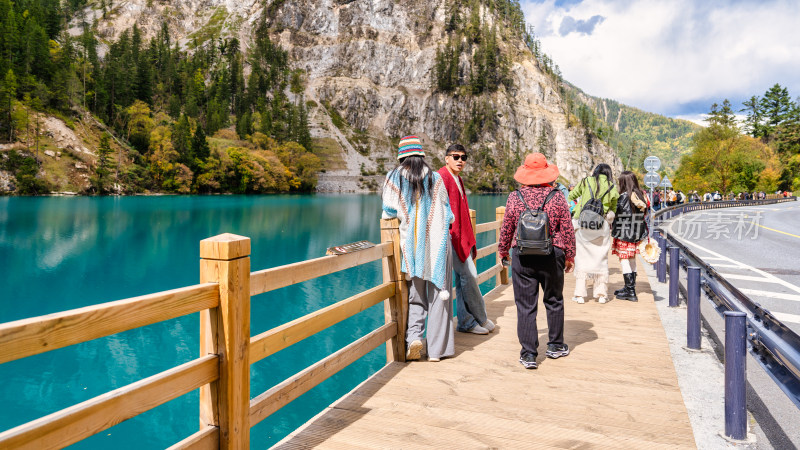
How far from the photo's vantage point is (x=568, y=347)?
5.33 m

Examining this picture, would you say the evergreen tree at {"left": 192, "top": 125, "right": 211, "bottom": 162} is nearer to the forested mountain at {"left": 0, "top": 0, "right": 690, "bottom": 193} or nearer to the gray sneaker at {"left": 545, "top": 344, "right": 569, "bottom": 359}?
the forested mountain at {"left": 0, "top": 0, "right": 690, "bottom": 193}

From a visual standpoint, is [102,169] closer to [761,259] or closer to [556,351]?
[761,259]

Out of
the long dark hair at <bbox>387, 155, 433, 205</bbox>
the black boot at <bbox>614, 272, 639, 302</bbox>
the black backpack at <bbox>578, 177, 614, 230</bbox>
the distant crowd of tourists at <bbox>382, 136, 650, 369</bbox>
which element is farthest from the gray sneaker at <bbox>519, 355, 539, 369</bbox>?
the black boot at <bbox>614, 272, 639, 302</bbox>

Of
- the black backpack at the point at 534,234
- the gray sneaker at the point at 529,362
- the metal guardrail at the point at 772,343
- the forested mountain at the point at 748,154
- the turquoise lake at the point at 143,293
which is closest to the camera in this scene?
the metal guardrail at the point at 772,343

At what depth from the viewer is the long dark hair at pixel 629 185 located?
25.8 ft

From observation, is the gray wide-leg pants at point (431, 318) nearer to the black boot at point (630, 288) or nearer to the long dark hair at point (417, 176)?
the long dark hair at point (417, 176)

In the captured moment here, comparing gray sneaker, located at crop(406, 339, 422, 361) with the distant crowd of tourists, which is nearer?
the distant crowd of tourists

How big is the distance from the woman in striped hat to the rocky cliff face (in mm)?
132597

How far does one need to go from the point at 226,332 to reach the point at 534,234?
2.90m

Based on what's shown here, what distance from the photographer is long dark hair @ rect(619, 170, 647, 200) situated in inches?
310

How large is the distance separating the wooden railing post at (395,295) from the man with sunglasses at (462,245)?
0.90 meters

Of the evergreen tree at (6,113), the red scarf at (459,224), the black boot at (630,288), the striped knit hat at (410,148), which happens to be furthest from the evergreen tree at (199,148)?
the striped knit hat at (410,148)

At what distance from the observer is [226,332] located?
102 inches

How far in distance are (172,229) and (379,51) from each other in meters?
122
